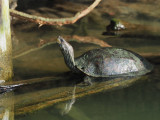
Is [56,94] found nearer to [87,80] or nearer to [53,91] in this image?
[53,91]

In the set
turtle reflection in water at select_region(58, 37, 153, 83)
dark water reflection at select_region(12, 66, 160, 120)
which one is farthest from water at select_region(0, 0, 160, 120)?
turtle reflection in water at select_region(58, 37, 153, 83)

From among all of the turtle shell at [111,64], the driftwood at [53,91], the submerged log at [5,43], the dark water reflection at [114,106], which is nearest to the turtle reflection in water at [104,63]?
the turtle shell at [111,64]

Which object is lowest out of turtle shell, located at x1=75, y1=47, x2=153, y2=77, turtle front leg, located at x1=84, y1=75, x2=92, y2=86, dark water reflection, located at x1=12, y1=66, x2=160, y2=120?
dark water reflection, located at x1=12, y1=66, x2=160, y2=120

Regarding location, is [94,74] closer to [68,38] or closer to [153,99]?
[153,99]

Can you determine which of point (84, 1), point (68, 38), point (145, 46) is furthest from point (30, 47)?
point (84, 1)

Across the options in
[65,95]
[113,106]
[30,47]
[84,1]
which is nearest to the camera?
[113,106]

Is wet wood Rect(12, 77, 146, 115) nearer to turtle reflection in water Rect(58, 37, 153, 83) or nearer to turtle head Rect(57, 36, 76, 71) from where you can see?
turtle reflection in water Rect(58, 37, 153, 83)

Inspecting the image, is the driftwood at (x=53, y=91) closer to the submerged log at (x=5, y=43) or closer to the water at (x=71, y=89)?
the water at (x=71, y=89)
